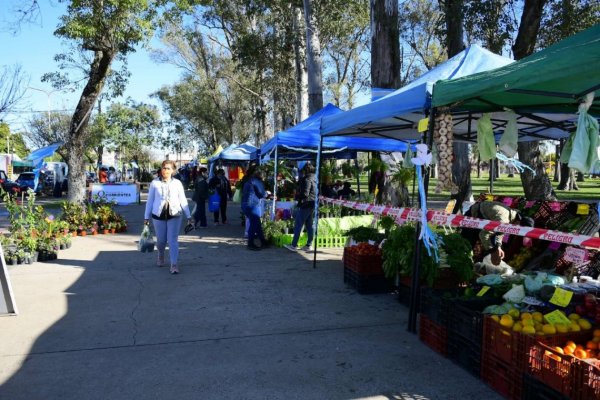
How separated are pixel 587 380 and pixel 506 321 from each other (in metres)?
0.80

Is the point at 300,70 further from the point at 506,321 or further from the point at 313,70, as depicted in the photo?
the point at 506,321

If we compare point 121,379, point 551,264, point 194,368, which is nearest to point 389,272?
point 551,264

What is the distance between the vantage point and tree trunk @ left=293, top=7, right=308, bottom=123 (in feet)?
71.3

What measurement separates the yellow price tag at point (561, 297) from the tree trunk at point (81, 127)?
14.0m

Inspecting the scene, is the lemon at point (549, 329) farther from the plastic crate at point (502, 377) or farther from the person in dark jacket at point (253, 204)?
the person in dark jacket at point (253, 204)

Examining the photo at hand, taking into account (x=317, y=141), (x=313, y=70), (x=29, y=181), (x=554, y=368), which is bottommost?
(x=554, y=368)

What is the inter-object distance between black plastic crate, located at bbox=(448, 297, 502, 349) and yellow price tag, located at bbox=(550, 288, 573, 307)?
474 millimetres

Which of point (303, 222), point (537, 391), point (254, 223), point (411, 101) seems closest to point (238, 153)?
point (254, 223)

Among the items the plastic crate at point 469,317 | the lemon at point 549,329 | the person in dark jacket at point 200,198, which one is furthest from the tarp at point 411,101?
the person in dark jacket at point 200,198

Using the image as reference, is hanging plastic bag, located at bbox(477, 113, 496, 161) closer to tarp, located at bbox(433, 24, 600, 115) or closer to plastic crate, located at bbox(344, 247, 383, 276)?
tarp, located at bbox(433, 24, 600, 115)

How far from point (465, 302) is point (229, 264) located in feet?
18.1

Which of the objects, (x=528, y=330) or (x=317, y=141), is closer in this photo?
(x=528, y=330)

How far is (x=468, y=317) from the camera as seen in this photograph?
4.09m

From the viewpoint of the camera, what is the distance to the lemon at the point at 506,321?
12.0 feet
